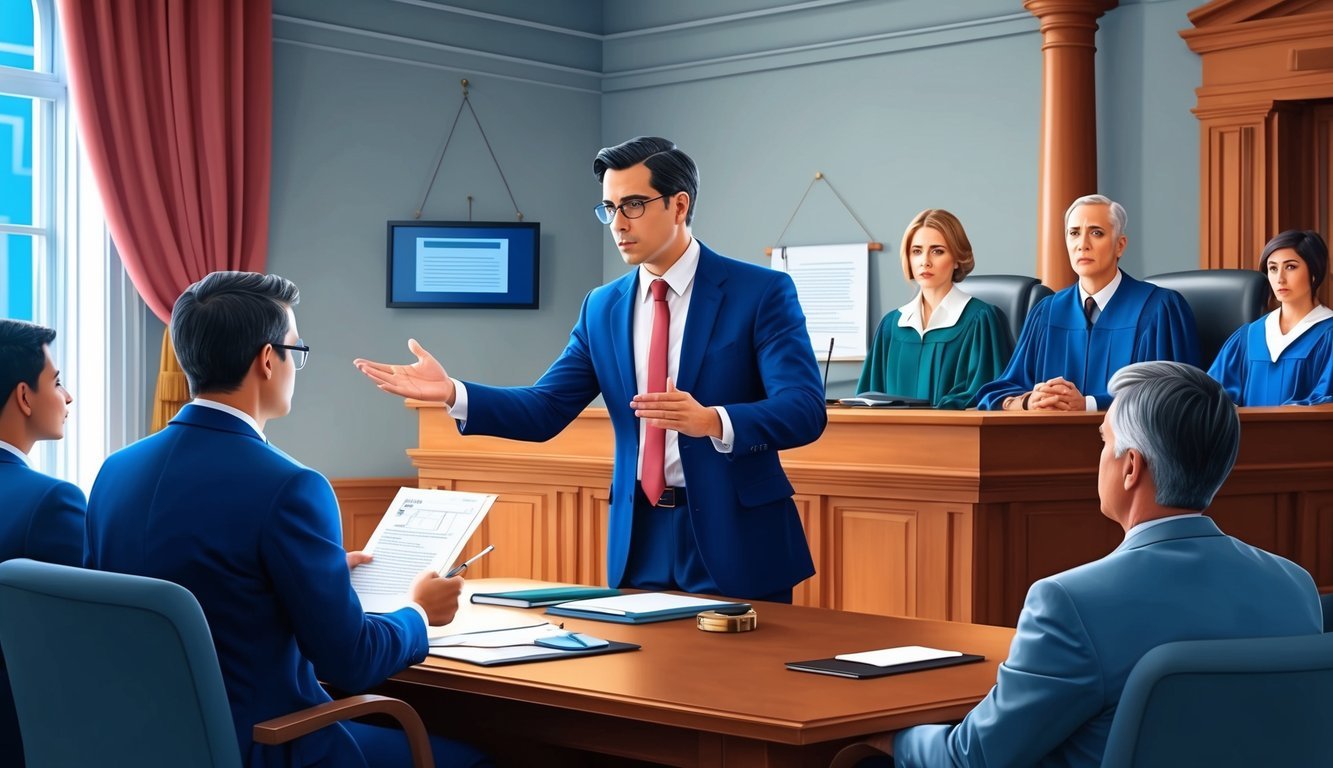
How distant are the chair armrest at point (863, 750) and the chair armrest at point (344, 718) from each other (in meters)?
0.61

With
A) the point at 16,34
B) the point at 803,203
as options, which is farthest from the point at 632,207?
the point at 803,203

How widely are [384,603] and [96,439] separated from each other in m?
4.53

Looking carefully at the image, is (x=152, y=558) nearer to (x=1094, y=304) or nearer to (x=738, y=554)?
(x=738, y=554)

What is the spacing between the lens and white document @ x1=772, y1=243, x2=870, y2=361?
734cm

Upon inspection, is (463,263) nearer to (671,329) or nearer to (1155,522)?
(671,329)

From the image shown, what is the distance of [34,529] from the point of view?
2.43 meters

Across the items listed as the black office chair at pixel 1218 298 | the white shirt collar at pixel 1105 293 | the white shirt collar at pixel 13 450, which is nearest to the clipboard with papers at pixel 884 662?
the white shirt collar at pixel 13 450

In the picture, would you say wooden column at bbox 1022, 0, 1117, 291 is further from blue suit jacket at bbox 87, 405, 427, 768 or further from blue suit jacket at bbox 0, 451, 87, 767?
blue suit jacket at bbox 87, 405, 427, 768

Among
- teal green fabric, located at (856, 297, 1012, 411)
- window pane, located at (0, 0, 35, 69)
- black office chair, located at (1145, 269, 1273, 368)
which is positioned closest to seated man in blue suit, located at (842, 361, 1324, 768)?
black office chair, located at (1145, 269, 1273, 368)

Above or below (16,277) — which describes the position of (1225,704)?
below

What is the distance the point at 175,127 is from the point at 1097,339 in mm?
4132

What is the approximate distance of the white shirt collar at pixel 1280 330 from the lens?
17.2 ft

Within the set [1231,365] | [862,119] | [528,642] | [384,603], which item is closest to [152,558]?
[384,603]

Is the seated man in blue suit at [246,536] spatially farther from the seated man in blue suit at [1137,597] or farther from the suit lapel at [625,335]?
the suit lapel at [625,335]
